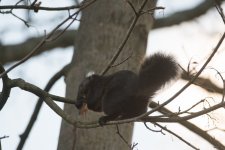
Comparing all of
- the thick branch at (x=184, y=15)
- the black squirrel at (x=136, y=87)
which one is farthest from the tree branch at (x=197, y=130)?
the thick branch at (x=184, y=15)

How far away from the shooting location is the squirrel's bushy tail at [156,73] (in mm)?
2492

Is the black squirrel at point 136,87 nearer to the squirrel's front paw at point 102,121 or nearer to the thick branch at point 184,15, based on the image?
the squirrel's front paw at point 102,121

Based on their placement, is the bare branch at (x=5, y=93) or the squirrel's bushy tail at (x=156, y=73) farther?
the bare branch at (x=5, y=93)

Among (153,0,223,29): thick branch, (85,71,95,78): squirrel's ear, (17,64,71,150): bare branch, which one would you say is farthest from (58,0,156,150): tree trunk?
(153,0,223,29): thick branch

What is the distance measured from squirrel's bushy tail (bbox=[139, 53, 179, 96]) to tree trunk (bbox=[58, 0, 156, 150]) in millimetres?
527

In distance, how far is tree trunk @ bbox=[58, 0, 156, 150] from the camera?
298 centimetres

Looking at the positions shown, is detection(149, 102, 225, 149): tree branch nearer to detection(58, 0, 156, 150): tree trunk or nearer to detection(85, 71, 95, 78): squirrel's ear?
detection(58, 0, 156, 150): tree trunk

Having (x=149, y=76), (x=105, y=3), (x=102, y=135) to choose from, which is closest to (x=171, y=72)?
(x=149, y=76)

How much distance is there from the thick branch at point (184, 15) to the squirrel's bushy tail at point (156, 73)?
7.90ft

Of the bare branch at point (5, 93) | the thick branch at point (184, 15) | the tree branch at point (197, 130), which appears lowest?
the bare branch at point (5, 93)

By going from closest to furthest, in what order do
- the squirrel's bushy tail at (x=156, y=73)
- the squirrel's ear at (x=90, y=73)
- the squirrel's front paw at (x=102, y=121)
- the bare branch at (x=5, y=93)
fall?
the squirrel's front paw at (x=102, y=121) < the squirrel's bushy tail at (x=156, y=73) < the bare branch at (x=5, y=93) < the squirrel's ear at (x=90, y=73)

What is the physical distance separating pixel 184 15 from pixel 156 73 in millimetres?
2684

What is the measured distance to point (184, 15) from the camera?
512cm

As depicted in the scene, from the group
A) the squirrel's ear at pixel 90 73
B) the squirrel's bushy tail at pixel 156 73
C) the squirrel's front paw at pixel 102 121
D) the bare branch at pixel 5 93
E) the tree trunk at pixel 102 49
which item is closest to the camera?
the squirrel's front paw at pixel 102 121
